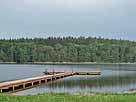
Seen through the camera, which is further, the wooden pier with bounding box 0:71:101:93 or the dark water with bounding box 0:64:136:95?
the dark water with bounding box 0:64:136:95

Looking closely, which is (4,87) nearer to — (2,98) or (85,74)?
(2,98)

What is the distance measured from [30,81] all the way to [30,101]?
39588 mm

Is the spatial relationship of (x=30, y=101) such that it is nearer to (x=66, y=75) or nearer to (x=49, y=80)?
(x=49, y=80)

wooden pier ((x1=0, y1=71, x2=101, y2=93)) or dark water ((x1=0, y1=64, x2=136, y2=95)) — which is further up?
wooden pier ((x1=0, y1=71, x2=101, y2=93))

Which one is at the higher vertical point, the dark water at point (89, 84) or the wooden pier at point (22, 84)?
the wooden pier at point (22, 84)

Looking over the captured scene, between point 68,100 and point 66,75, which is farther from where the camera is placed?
point 66,75

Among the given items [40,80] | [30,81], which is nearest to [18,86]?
[30,81]

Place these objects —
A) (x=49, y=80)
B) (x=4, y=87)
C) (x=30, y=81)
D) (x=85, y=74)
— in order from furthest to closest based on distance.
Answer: (x=85, y=74) < (x=49, y=80) < (x=30, y=81) < (x=4, y=87)

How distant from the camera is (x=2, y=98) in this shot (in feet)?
70.8

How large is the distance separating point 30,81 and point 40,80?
588 cm

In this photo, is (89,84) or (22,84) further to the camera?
(89,84)

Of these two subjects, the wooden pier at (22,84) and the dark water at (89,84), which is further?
the dark water at (89,84)

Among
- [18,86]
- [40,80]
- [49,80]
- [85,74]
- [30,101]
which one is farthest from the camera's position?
[85,74]

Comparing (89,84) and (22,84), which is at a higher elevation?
(22,84)
